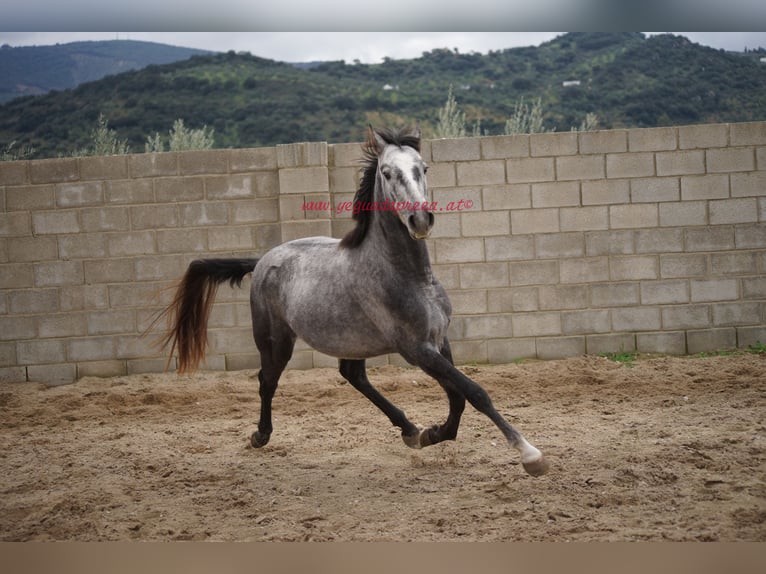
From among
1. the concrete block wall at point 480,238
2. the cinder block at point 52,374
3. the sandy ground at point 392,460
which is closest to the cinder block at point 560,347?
the concrete block wall at point 480,238

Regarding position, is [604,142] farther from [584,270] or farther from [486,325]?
[486,325]

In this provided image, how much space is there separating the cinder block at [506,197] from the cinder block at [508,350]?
1.39 m

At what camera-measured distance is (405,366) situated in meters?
7.09

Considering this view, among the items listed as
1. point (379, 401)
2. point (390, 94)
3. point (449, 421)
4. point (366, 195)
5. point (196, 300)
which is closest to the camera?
point (449, 421)

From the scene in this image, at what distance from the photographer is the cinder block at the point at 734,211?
689cm

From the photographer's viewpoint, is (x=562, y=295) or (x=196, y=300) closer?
(x=196, y=300)

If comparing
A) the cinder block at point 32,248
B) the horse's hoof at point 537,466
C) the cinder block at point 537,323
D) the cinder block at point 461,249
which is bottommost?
the horse's hoof at point 537,466

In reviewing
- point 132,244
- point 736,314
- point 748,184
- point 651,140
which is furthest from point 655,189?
point 132,244

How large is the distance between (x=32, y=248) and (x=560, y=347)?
18.3 feet

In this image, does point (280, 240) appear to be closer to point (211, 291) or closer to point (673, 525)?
point (211, 291)

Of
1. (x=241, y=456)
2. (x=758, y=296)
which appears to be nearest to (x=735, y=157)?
(x=758, y=296)

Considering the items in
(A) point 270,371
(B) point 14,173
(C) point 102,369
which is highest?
(B) point 14,173

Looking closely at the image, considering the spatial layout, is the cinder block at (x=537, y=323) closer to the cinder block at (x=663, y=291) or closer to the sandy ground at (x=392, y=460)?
the sandy ground at (x=392, y=460)

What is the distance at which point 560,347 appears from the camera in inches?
274
